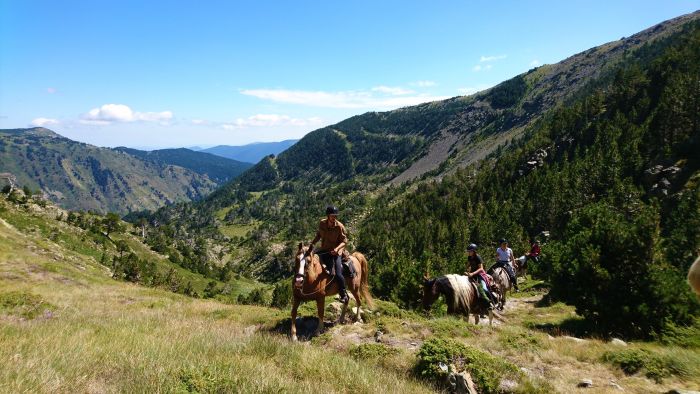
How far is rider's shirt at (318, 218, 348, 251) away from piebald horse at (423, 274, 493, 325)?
4.93 meters

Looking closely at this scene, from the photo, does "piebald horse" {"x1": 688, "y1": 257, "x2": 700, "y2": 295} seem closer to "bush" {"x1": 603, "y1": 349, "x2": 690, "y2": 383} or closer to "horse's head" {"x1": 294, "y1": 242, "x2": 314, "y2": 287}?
"bush" {"x1": 603, "y1": 349, "x2": 690, "y2": 383}

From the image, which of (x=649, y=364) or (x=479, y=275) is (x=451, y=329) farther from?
(x=649, y=364)

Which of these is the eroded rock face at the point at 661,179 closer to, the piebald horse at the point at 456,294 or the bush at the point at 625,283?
the bush at the point at 625,283

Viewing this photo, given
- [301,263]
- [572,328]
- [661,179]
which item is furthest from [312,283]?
[661,179]

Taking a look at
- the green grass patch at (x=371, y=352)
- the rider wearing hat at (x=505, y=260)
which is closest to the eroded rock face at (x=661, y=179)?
the rider wearing hat at (x=505, y=260)

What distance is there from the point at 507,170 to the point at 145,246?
128 m

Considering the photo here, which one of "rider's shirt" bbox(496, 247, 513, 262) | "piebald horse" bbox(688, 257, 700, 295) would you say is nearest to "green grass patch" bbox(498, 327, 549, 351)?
"rider's shirt" bbox(496, 247, 513, 262)

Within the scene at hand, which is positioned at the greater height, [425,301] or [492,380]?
[492,380]

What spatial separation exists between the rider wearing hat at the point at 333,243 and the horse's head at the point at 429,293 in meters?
4.16

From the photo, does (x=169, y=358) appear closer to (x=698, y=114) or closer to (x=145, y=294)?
(x=145, y=294)

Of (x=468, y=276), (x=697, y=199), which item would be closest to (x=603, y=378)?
(x=468, y=276)

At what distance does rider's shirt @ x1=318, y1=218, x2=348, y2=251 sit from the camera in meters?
12.6

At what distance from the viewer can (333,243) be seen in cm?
1277

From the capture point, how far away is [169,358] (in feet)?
21.5
